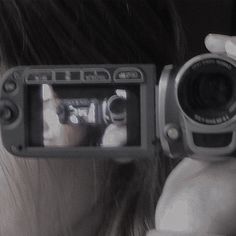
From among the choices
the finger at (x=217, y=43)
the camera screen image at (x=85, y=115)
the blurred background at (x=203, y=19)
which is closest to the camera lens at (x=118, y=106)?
the camera screen image at (x=85, y=115)

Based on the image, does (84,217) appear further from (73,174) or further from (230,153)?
(230,153)

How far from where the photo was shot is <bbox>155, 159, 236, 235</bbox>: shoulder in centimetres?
65

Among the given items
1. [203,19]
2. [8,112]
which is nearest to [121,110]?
[8,112]

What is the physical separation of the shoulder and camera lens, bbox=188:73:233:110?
2.9 inches

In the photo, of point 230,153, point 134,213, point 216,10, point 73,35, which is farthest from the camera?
point 216,10

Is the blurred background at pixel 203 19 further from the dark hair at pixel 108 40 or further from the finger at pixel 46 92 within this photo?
the finger at pixel 46 92

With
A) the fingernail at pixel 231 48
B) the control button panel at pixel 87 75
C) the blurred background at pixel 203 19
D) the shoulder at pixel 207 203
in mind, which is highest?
the blurred background at pixel 203 19

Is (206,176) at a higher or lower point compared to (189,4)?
lower

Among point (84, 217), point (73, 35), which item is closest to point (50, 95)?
point (73, 35)

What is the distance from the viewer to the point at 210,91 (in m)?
0.61

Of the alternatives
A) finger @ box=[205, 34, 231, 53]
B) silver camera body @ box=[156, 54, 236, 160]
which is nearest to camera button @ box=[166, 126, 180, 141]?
silver camera body @ box=[156, 54, 236, 160]

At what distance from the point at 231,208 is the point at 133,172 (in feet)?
Answer: 0.75

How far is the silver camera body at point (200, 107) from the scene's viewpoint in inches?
23.6

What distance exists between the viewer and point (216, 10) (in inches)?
40.9
